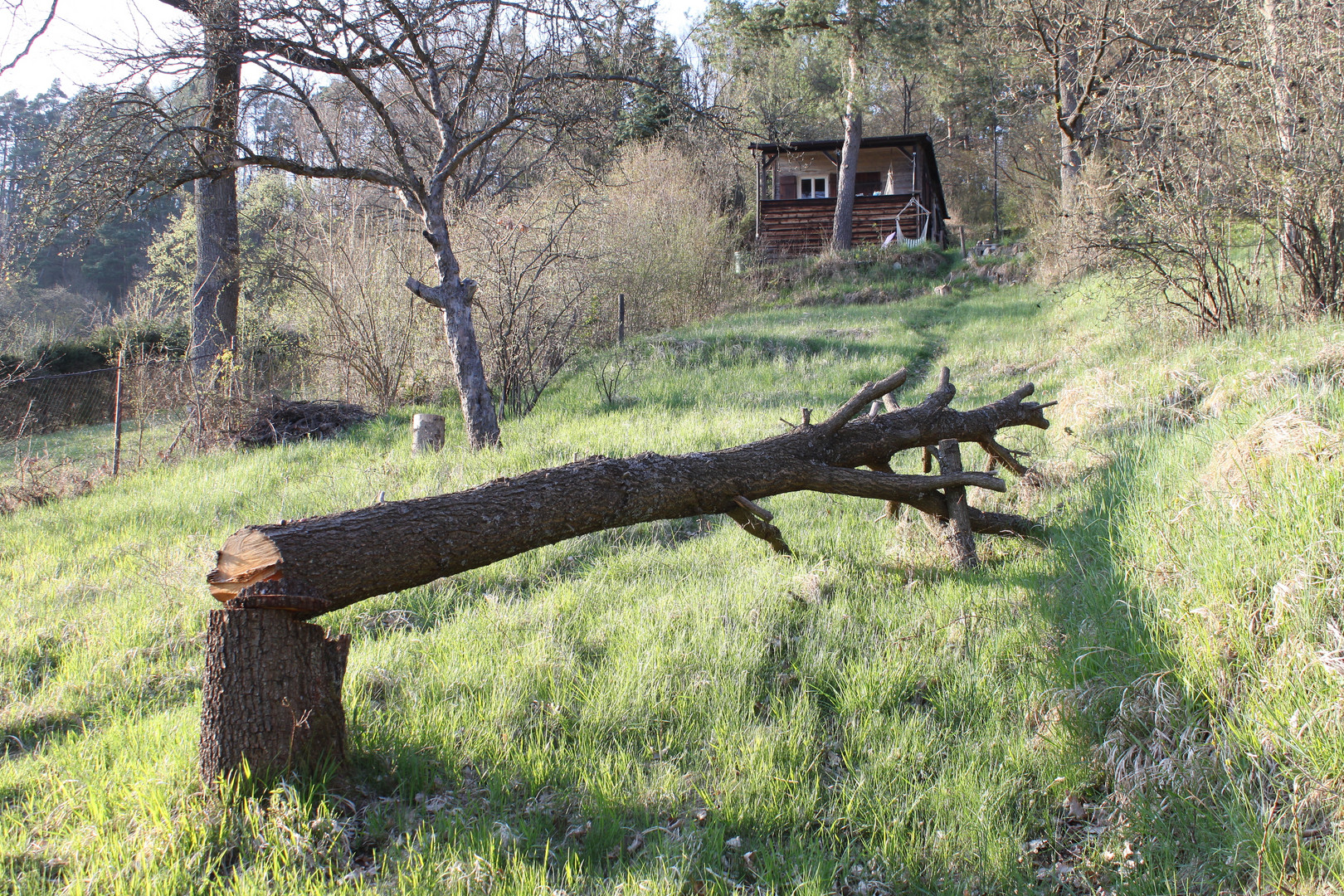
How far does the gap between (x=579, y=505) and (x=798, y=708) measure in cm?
133

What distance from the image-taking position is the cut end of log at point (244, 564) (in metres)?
2.67

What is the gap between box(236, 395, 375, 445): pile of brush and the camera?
10445mm

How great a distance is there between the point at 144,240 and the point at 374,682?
53202 millimetres

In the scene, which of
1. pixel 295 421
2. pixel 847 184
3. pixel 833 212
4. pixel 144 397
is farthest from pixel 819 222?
pixel 144 397

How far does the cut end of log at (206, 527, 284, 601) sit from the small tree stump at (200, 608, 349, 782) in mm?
91

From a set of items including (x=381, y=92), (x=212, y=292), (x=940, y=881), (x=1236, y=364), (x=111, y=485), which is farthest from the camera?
(x=212, y=292)

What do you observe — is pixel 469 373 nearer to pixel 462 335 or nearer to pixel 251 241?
pixel 462 335

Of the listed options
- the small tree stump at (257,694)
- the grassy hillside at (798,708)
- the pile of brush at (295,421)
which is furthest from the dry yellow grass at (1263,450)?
the pile of brush at (295,421)

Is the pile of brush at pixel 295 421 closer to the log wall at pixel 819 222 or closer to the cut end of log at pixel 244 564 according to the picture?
the cut end of log at pixel 244 564

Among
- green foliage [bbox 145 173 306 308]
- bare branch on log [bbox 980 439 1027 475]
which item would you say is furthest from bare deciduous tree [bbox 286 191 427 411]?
bare branch on log [bbox 980 439 1027 475]

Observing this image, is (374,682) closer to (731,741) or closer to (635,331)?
(731,741)

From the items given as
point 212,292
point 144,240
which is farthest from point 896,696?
point 144,240

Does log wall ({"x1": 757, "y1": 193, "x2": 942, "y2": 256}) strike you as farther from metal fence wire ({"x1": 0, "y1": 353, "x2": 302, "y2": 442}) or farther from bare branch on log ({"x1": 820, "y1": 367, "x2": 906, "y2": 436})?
bare branch on log ({"x1": 820, "y1": 367, "x2": 906, "y2": 436})

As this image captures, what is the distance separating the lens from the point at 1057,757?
2.79 meters
